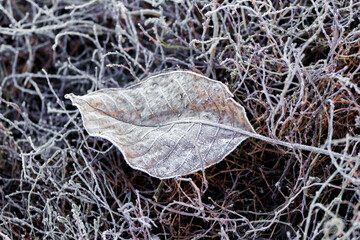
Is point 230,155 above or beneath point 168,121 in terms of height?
beneath

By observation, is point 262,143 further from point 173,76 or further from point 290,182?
point 173,76

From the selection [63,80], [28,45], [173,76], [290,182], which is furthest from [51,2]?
[290,182]

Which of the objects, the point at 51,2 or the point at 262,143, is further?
the point at 51,2

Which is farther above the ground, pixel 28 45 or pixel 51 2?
pixel 51 2
